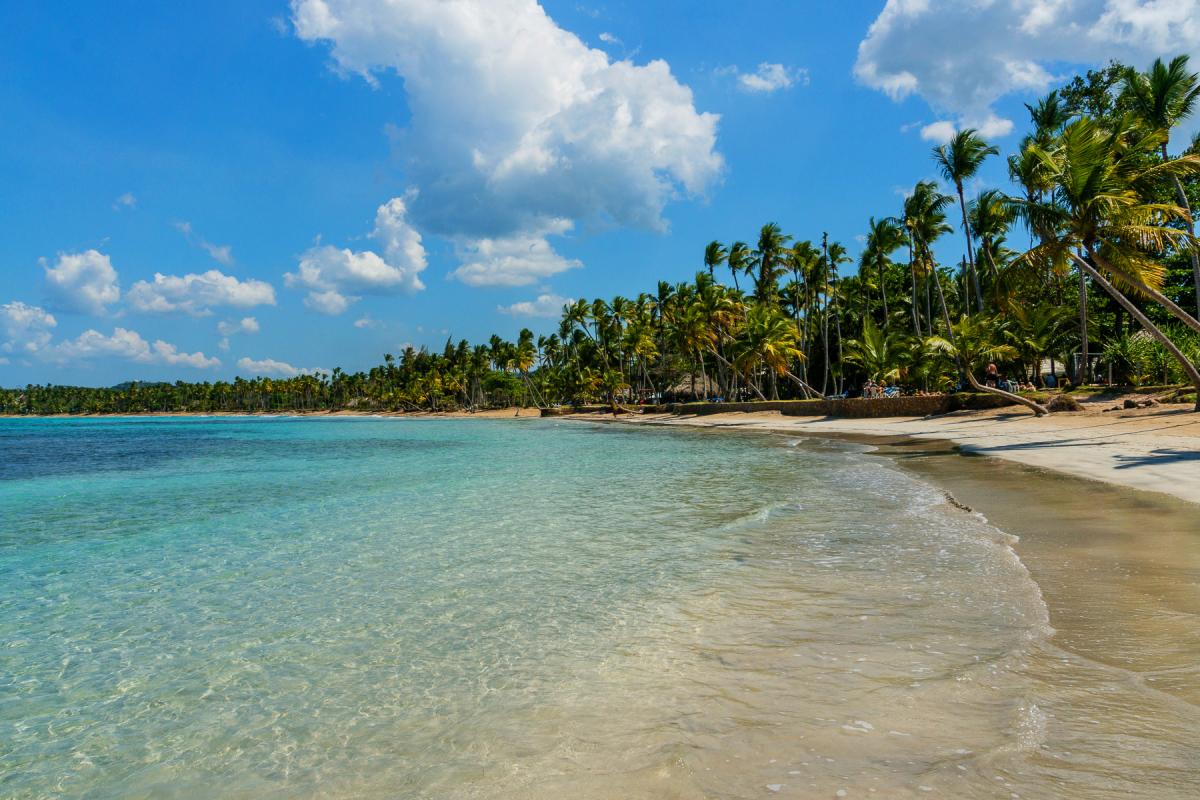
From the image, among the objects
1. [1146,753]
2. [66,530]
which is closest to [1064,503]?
[1146,753]

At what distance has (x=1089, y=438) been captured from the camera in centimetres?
1836

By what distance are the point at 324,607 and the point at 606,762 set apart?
13.4 ft

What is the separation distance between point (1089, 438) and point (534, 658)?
1951 cm

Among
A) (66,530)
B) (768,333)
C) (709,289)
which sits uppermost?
(709,289)

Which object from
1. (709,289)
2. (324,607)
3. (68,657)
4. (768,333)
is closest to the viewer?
(68,657)

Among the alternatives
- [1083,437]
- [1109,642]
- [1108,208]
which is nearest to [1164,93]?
[1108,208]

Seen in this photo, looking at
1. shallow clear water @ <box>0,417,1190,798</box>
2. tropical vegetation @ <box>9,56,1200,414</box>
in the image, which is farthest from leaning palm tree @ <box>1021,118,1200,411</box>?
shallow clear water @ <box>0,417,1190,798</box>

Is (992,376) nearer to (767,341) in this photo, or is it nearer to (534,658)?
(767,341)

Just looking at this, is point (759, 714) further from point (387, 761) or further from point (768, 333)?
point (768, 333)

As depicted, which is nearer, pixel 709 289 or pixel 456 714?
pixel 456 714

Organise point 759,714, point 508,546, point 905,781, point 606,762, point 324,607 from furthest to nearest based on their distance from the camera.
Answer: point 508,546, point 324,607, point 759,714, point 606,762, point 905,781

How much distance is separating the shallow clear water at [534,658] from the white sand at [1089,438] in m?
4.61

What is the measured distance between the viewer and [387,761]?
3.52 meters

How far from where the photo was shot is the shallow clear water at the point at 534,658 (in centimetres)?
332
